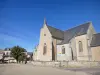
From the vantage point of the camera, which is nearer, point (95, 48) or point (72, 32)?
point (95, 48)

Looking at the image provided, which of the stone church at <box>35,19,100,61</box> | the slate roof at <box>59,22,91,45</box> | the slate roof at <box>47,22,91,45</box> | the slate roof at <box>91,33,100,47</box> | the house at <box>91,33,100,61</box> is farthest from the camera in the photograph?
the slate roof at <box>47,22,91,45</box>

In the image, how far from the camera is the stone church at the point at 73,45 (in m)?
33.4

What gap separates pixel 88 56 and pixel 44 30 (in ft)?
63.8

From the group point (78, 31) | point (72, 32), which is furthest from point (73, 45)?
point (72, 32)

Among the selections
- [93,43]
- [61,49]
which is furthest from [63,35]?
[93,43]

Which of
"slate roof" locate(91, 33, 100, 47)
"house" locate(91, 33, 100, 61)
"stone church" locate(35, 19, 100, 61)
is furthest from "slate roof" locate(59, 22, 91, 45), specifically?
"house" locate(91, 33, 100, 61)

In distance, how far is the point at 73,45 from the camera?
3806 centimetres

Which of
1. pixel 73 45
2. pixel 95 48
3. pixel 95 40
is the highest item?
pixel 95 40

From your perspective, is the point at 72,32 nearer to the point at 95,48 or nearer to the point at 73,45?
the point at 73,45

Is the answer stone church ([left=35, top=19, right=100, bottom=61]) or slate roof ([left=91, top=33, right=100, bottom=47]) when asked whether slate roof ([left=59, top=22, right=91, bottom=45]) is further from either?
slate roof ([left=91, top=33, right=100, bottom=47])

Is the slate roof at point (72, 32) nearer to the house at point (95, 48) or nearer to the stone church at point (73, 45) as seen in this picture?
the stone church at point (73, 45)

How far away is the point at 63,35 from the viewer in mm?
47969

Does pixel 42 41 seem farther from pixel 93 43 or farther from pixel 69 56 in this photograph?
pixel 93 43

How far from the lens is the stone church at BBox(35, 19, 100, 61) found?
33406 millimetres
